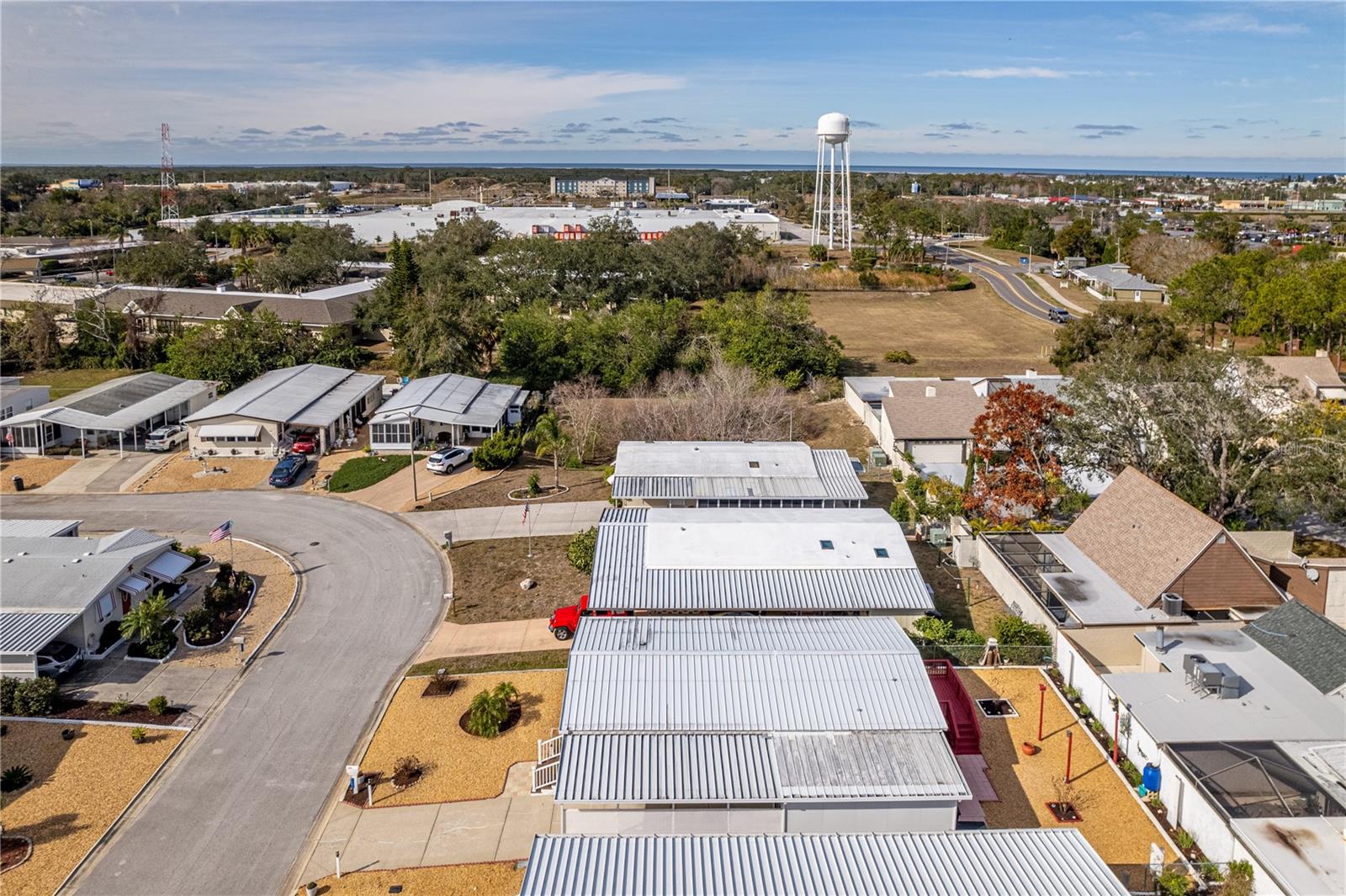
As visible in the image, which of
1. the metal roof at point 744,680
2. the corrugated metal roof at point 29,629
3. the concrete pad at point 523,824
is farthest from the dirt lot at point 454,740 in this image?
the corrugated metal roof at point 29,629

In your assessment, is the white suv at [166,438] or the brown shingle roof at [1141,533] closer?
the brown shingle roof at [1141,533]

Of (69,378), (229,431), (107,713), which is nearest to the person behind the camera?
(107,713)

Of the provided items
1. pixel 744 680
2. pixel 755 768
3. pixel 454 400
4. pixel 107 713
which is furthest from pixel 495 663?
pixel 454 400

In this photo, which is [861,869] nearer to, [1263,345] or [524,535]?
Answer: [524,535]

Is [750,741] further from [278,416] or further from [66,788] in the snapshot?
[278,416]

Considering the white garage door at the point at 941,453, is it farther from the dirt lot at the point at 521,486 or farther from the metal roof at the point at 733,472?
the dirt lot at the point at 521,486

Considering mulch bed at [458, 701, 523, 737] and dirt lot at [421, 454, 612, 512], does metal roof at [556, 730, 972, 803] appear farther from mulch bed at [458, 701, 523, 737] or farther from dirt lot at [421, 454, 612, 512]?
dirt lot at [421, 454, 612, 512]
